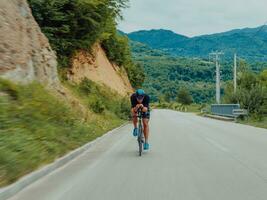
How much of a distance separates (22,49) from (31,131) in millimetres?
6360

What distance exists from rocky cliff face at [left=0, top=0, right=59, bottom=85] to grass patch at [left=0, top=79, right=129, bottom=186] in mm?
1090

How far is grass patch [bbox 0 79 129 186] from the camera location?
32.0 ft

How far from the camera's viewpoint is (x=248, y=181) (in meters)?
9.56

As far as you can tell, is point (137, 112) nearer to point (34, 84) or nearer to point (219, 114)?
point (34, 84)

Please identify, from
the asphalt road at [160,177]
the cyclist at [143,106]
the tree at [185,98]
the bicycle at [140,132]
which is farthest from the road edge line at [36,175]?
the tree at [185,98]

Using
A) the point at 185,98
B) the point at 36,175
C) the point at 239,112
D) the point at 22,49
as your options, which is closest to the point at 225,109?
the point at 239,112

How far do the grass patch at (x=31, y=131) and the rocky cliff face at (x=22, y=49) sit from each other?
3.58 ft

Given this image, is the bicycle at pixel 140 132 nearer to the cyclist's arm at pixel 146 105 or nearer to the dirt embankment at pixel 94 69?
the cyclist's arm at pixel 146 105

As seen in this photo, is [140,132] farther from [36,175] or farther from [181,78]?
[181,78]

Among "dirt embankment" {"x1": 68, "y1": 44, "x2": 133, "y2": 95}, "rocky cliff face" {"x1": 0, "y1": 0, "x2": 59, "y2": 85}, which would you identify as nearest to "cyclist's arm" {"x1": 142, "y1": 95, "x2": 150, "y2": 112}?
"rocky cliff face" {"x1": 0, "y1": 0, "x2": 59, "y2": 85}

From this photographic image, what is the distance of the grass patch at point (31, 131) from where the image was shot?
9745 millimetres

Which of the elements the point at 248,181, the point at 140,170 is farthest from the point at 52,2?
the point at 248,181

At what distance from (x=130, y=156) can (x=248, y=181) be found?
5.20 m

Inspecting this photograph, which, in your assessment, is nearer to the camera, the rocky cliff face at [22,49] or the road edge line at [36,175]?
the road edge line at [36,175]
